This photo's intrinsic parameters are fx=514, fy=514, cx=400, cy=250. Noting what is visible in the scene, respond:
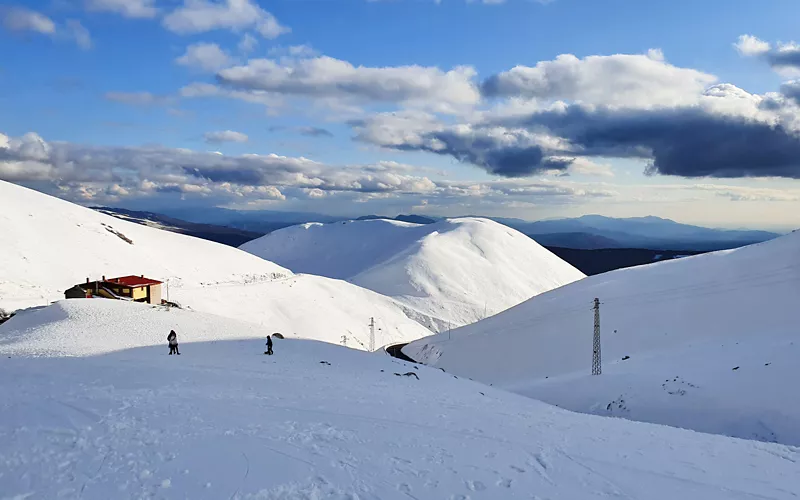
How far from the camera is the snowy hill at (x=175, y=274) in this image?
248ft

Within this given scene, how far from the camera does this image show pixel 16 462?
429 inches

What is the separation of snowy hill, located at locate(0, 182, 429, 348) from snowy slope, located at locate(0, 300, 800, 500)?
51.0m

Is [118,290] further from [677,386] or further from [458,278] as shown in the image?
[458,278]

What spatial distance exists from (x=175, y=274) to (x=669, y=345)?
264 ft

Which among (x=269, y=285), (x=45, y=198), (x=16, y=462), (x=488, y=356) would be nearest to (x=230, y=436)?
(x=16, y=462)

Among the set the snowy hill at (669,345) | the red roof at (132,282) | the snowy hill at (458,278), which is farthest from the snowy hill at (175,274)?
the snowy hill at (669,345)

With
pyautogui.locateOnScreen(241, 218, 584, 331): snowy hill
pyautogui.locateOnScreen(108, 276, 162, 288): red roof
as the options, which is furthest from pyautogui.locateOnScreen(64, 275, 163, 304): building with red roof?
pyautogui.locateOnScreen(241, 218, 584, 331): snowy hill

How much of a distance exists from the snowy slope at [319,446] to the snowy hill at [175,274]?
5097 cm

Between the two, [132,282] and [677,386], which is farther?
[132,282]

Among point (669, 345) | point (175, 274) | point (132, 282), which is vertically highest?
point (132, 282)

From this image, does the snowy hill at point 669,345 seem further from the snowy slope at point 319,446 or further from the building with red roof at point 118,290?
the building with red roof at point 118,290

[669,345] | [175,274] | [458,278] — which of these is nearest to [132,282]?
[175,274]

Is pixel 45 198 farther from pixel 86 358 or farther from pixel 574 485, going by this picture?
pixel 574 485

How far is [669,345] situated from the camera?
47.1 m
